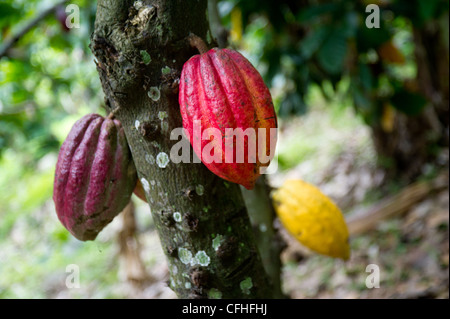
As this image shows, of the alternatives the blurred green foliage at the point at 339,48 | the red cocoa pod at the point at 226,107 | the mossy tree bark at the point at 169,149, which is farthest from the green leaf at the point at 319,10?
the red cocoa pod at the point at 226,107

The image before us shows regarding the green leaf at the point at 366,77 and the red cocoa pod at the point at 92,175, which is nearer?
the red cocoa pod at the point at 92,175

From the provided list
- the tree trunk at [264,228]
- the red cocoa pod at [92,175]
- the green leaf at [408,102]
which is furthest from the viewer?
the green leaf at [408,102]

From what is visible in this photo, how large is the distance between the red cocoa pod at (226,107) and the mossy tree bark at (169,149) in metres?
0.08

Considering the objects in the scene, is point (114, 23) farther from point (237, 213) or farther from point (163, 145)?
point (237, 213)

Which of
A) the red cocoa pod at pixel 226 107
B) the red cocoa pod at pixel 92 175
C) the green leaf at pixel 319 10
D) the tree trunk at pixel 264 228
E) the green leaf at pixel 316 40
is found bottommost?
the tree trunk at pixel 264 228

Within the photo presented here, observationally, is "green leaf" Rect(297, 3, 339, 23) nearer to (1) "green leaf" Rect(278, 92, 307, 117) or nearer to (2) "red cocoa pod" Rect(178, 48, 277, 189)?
(1) "green leaf" Rect(278, 92, 307, 117)

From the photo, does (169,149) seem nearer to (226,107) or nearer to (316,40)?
(226,107)

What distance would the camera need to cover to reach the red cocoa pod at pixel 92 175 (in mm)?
876

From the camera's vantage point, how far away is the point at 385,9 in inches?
82.0

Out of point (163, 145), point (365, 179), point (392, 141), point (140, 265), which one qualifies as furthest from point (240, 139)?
point (365, 179)

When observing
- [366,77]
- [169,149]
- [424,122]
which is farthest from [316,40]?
[424,122]

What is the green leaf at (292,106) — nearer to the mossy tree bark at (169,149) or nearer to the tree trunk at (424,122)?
the tree trunk at (424,122)

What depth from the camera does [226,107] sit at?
0.72 meters
